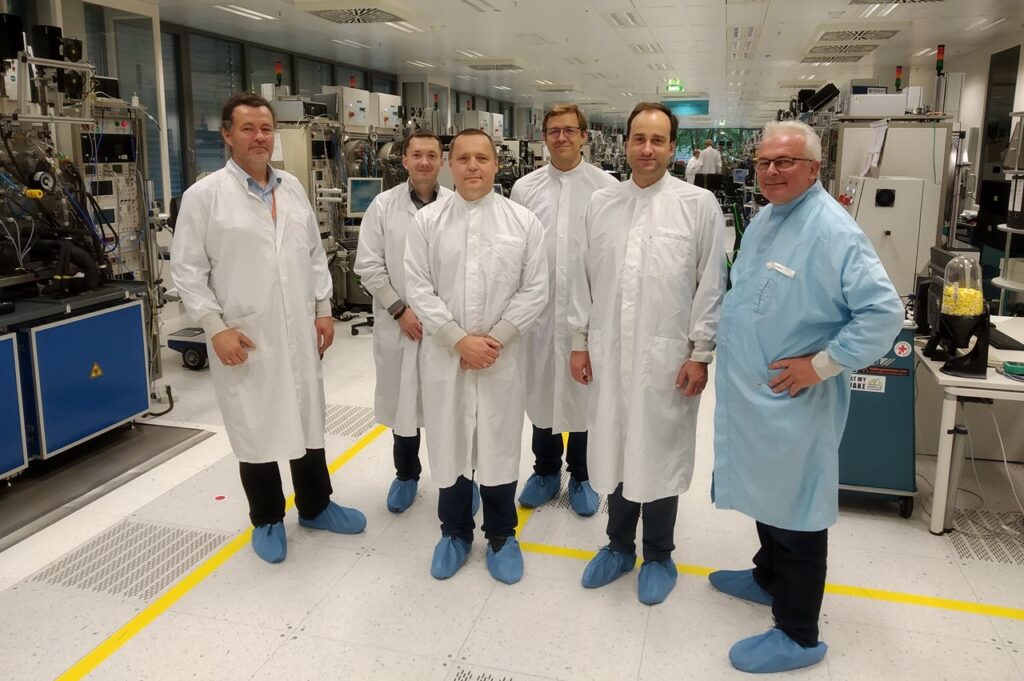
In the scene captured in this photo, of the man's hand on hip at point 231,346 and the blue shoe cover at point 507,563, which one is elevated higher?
the man's hand on hip at point 231,346

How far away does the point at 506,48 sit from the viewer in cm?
1081

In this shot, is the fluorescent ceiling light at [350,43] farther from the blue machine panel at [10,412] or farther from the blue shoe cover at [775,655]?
the blue shoe cover at [775,655]

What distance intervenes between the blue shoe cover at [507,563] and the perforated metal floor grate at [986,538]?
162cm

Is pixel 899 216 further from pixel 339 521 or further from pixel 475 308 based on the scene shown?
pixel 339 521

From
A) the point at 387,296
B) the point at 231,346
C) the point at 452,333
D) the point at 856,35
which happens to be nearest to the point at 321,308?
the point at 387,296

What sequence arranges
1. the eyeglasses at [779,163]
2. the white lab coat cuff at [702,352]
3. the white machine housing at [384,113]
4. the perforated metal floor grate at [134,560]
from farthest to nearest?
the white machine housing at [384,113] → the perforated metal floor grate at [134,560] → the white lab coat cuff at [702,352] → the eyeglasses at [779,163]

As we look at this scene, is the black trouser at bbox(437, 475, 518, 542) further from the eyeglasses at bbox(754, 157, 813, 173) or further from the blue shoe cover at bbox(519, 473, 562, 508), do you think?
the eyeglasses at bbox(754, 157, 813, 173)

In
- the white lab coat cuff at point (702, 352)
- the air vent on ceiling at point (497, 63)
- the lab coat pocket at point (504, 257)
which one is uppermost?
the air vent on ceiling at point (497, 63)

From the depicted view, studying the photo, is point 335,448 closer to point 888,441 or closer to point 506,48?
point 888,441

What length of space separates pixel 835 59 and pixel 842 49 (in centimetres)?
98

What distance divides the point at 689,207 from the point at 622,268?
0.90ft

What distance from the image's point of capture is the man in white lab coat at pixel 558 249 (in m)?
2.77

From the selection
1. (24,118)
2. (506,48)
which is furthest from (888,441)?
(506,48)

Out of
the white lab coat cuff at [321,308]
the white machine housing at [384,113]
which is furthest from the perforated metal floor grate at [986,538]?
the white machine housing at [384,113]
